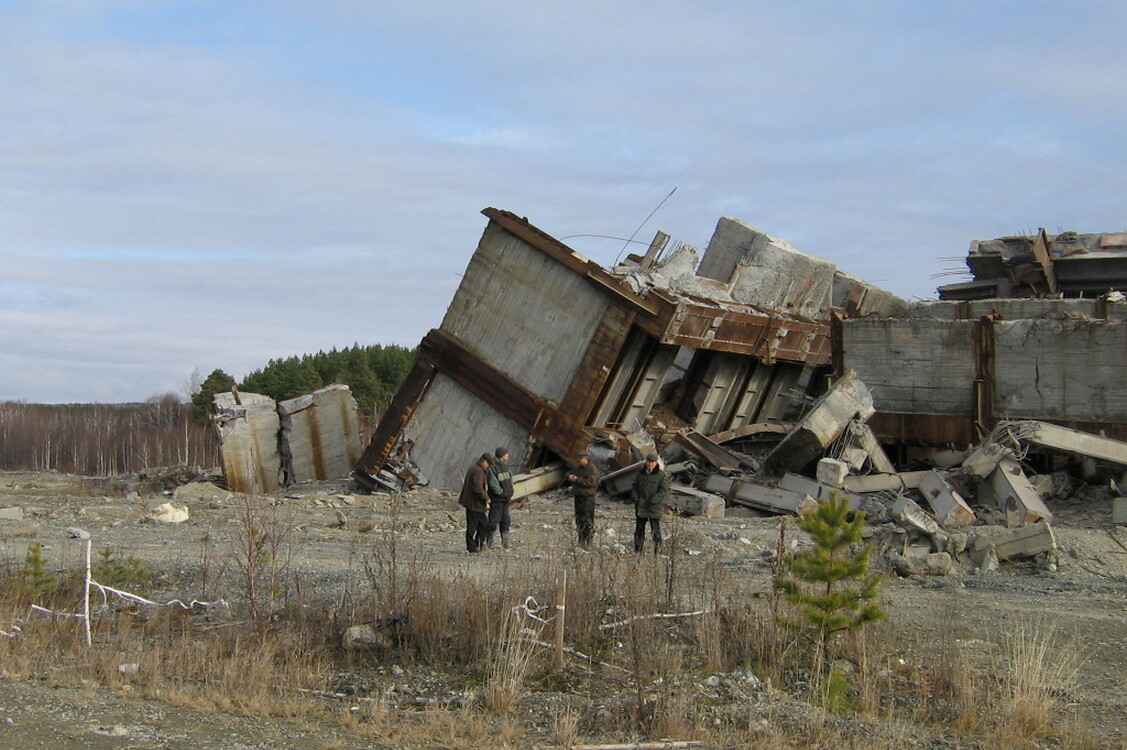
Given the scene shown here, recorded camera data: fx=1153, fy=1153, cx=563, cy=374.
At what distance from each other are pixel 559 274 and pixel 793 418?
711 centimetres

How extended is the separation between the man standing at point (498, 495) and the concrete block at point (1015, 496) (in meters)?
5.81

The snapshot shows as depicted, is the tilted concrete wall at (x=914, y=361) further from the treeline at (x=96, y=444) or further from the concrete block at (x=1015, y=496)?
the treeline at (x=96, y=444)

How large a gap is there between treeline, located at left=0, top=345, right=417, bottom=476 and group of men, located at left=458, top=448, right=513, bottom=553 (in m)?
31.2

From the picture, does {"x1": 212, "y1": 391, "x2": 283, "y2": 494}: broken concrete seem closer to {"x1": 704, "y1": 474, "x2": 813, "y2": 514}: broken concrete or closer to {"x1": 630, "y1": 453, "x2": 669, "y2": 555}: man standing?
{"x1": 704, "y1": 474, "x2": 813, "y2": 514}: broken concrete

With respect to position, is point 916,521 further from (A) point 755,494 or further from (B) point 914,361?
(B) point 914,361

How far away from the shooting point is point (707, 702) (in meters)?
7.14

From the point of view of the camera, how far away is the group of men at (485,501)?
1220cm

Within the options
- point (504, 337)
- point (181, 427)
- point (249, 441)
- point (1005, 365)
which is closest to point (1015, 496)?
point (1005, 365)

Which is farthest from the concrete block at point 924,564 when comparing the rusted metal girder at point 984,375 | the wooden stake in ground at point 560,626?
the rusted metal girder at point 984,375

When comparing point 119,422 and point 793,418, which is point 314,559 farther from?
point 119,422

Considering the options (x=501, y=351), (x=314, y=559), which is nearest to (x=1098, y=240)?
(x=501, y=351)

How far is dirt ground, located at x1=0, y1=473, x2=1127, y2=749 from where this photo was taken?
6.75m

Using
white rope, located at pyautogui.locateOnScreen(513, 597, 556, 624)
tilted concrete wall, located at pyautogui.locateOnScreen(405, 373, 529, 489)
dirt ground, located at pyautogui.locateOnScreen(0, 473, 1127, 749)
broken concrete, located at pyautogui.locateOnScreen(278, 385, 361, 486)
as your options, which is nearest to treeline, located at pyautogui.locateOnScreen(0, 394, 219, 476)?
broken concrete, located at pyautogui.locateOnScreen(278, 385, 361, 486)

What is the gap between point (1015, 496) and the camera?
1365 centimetres
